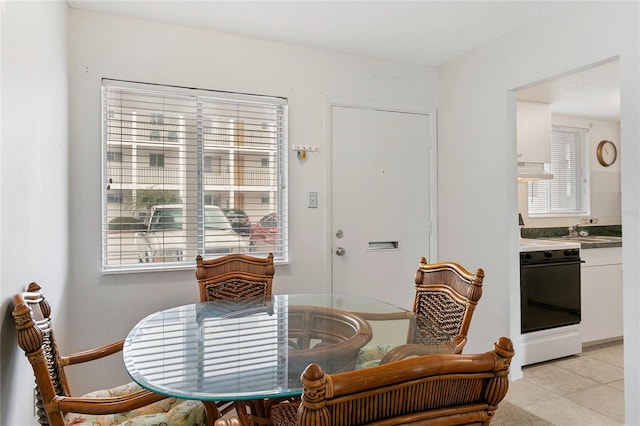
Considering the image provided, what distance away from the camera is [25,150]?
62.5 inches

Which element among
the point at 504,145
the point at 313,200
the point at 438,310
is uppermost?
the point at 504,145

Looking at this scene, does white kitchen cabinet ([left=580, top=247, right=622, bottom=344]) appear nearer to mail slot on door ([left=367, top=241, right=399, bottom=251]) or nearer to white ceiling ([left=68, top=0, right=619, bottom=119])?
mail slot on door ([left=367, top=241, right=399, bottom=251])

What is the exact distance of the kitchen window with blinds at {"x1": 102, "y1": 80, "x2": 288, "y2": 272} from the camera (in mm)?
2691

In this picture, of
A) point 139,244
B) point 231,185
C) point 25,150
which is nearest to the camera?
point 25,150

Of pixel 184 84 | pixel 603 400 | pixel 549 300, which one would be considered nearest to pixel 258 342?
pixel 184 84

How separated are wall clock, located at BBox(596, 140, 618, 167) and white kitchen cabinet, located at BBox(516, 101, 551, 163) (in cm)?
154

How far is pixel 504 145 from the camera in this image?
3.01 meters

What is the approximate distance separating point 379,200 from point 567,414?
1.96 m

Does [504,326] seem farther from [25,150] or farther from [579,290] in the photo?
[25,150]

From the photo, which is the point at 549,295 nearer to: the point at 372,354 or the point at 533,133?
the point at 533,133

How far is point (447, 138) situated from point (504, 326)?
1628 millimetres

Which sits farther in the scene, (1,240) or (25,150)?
(25,150)

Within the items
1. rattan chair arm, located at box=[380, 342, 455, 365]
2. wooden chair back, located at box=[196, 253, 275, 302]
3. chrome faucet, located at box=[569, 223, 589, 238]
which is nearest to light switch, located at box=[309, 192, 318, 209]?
wooden chair back, located at box=[196, 253, 275, 302]

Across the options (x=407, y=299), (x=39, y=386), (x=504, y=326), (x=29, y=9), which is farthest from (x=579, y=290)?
(x=29, y=9)
